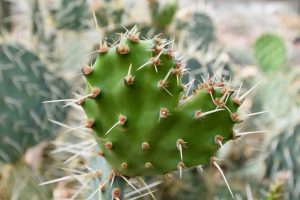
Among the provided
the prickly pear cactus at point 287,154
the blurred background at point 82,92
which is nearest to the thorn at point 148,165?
the blurred background at point 82,92

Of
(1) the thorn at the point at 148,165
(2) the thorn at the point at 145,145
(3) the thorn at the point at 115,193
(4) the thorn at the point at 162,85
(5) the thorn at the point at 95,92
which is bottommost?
(3) the thorn at the point at 115,193

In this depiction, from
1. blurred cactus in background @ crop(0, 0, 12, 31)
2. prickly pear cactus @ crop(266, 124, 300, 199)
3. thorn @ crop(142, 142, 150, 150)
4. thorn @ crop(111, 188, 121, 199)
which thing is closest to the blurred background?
prickly pear cactus @ crop(266, 124, 300, 199)

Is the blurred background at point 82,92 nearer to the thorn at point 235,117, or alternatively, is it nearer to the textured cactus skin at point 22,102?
the textured cactus skin at point 22,102

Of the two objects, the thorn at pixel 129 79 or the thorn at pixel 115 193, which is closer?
the thorn at pixel 129 79

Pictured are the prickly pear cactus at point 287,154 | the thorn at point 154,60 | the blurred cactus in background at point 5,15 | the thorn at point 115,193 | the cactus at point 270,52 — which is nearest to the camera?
the thorn at point 154,60

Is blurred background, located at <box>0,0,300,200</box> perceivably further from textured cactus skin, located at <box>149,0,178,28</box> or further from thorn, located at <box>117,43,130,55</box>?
thorn, located at <box>117,43,130,55</box>

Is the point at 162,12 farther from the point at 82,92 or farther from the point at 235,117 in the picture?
the point at 235,117

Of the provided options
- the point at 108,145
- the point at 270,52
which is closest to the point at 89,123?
the point at 108,145

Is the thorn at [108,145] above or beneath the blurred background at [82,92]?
above

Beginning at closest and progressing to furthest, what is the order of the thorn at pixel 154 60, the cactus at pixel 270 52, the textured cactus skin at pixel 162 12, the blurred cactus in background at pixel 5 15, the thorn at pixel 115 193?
the thorn at pixel 154 60, the thorn at pixel 115 193, the textured cactus skin at pixel 162 12, the cactus at pixel 270 52, the blurred cactus in background at pixel 5 15
